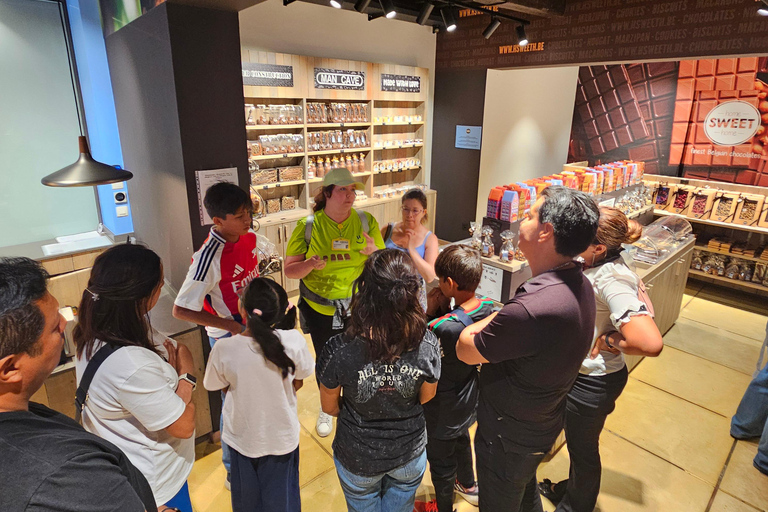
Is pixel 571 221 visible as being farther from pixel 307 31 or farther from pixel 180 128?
pixel 307 31

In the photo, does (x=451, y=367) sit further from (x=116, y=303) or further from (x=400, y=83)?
(x=400, y=83)

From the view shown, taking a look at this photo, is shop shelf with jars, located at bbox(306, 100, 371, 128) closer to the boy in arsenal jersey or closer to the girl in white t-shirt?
the boy in arsenal jersey

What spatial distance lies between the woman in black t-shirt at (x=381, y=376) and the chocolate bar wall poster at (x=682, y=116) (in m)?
6.16

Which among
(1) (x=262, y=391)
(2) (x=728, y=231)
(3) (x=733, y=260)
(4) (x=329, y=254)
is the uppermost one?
(4) (x=329, y=254)

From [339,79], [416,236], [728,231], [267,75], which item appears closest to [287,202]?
[267,75]

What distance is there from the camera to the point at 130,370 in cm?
129

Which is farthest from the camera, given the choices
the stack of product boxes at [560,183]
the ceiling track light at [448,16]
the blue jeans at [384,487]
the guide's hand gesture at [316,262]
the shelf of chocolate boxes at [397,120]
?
the shelf of chocolate boxes at [397,120]

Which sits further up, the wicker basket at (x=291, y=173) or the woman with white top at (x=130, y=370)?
the wicker basket at (x=291, y=173)

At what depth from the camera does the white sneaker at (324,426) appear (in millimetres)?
2906

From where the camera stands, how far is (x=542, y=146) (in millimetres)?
7332

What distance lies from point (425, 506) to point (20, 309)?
2047 millimetres

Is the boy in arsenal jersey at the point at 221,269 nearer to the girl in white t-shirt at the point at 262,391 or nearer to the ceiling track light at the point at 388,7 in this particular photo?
the girl in white t-shirt at the point at 262,391

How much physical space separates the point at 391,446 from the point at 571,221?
980 millimetres

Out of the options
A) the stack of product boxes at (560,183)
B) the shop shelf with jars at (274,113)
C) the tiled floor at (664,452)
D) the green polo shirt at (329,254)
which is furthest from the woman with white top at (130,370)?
the shop shelf with jars at (274,113)
